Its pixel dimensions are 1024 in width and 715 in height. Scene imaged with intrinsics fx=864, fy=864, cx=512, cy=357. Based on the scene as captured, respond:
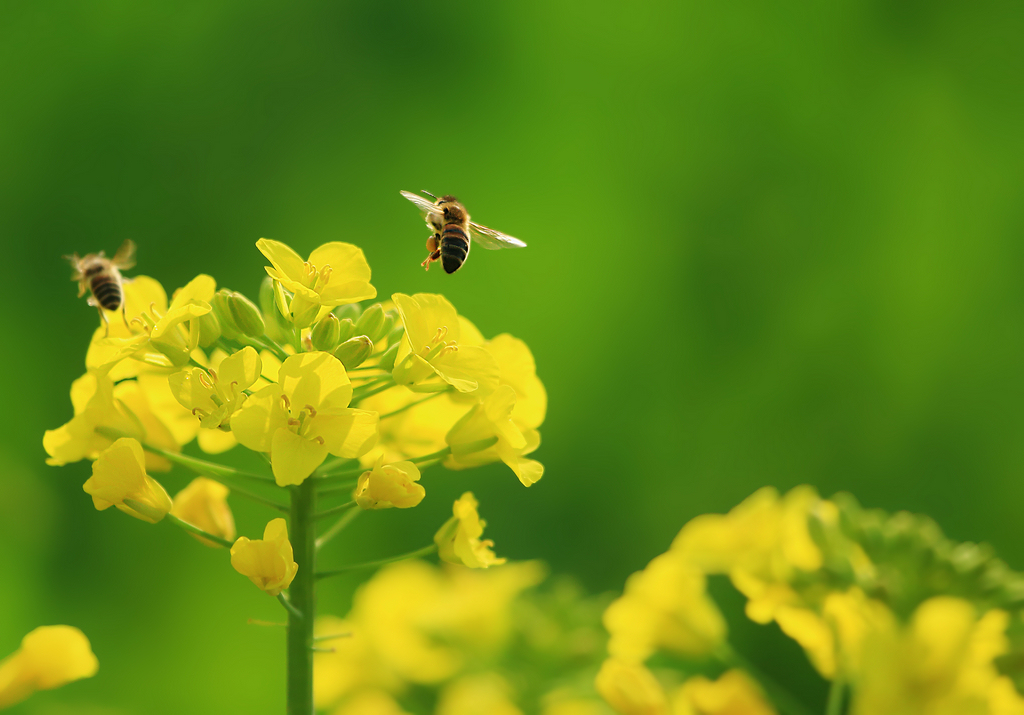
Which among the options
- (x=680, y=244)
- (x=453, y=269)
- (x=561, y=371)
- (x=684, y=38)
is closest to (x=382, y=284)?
(x=561, y=371)

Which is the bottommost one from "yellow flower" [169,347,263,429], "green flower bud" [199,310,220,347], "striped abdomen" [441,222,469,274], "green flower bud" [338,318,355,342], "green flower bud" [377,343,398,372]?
"yellow flower" [169,347,263,429]

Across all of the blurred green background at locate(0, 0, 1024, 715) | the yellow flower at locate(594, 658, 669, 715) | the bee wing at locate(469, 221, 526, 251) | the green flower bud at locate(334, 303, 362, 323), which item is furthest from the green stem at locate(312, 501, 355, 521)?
the blurred green background at locate(0, 0, 1024, 715)

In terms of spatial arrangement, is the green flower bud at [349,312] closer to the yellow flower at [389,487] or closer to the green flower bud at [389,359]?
the green flower bud at [389,359]

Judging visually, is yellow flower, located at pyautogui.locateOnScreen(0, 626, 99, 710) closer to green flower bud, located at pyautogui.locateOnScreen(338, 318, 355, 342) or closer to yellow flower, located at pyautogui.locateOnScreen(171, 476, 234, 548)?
yellow flower, located at pyautogui.locateOnScreen(171, 476, 234, 548)

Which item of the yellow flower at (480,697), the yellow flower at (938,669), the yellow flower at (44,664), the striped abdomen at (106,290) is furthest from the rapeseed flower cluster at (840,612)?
the striped abdomen at (106,290)

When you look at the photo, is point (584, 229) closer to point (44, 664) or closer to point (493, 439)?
point (493, 439)

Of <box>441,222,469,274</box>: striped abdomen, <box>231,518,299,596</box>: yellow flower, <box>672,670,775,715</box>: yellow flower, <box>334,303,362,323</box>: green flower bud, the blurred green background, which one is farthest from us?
the blurred green background

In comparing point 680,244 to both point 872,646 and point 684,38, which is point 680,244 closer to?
point 684,38
